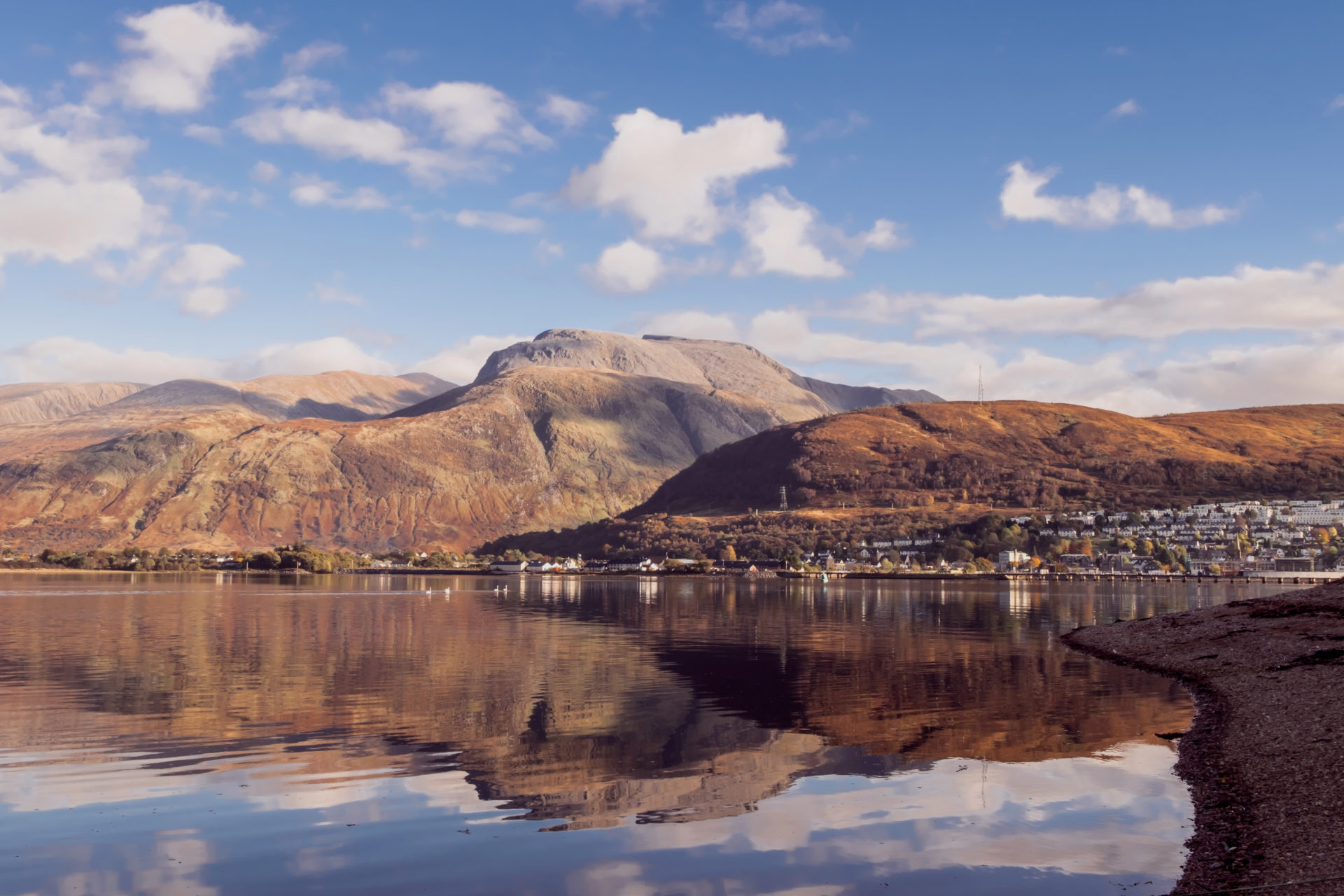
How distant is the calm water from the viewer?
18.8m

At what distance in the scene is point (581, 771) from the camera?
2675 cm

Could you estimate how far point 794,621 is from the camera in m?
91.4

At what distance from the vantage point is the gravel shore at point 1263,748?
1761 cm

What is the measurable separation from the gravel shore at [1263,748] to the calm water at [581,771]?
0.85 meters

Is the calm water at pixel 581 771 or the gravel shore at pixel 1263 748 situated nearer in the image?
the gravel shore at pixel 1263 748

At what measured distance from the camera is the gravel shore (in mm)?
17609

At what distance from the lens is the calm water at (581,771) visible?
740 inches

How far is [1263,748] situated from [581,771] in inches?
680

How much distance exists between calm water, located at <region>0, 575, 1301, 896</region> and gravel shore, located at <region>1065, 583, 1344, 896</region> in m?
0.85

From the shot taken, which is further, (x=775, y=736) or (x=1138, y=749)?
(x=775, y=736)

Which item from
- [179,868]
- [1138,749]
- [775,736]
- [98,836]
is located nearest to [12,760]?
[98,836]

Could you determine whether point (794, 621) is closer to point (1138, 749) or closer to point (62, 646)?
point (62, 646)

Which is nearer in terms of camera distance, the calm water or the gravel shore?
the gravel shore

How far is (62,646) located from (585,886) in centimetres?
5393
